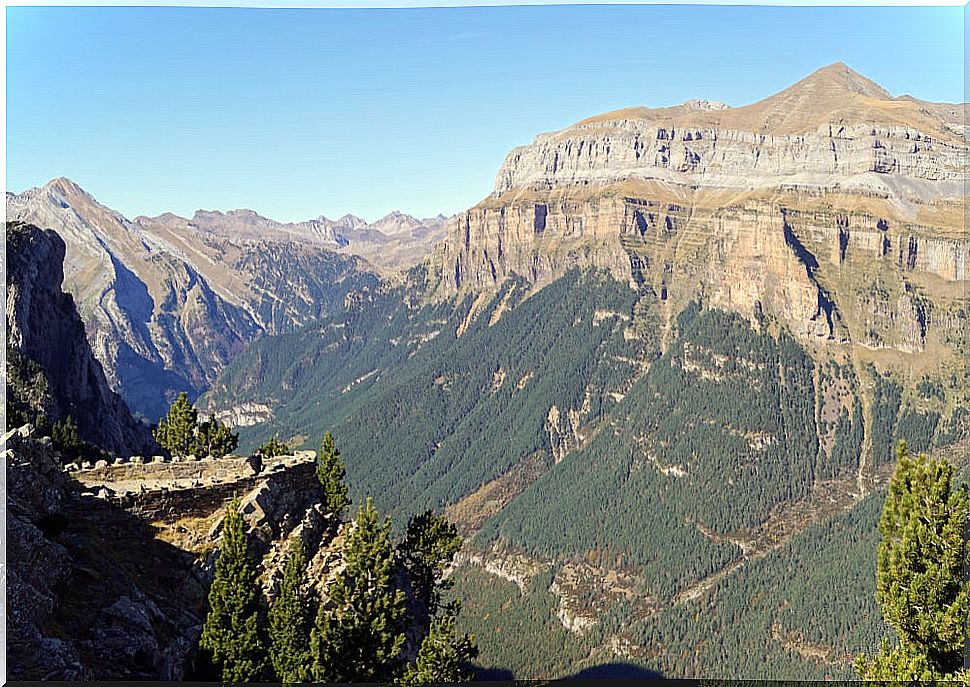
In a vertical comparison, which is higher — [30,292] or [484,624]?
[30,292]

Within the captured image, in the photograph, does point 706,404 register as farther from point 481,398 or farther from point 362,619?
point 362,619

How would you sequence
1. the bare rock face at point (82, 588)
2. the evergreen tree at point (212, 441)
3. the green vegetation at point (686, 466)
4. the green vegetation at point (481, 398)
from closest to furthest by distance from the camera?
the bare rock face at point (82, 588), the evergreen tree at point (212, 441), the green vegetation at point (686, 466), the green vegetation at point (481, 398)

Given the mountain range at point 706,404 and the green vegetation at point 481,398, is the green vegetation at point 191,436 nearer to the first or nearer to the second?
the mountain range at point 706,404

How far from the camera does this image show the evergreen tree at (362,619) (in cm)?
1229

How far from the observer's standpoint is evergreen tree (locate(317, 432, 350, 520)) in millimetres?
21447

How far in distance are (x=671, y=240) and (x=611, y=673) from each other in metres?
129

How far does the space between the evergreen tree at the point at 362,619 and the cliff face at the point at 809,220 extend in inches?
5132

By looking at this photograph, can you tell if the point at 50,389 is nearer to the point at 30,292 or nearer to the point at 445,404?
the point at 30,292

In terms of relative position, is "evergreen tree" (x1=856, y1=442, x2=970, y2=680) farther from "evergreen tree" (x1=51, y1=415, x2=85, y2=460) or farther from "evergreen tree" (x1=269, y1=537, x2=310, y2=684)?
"evergreen tree" (x1=51, y1=415, x2=85, y2=460)

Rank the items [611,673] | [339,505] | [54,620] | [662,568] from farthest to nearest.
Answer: [662,568] → [611,673] → [339,505] → [54,620]

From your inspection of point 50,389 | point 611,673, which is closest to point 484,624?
point 611,673

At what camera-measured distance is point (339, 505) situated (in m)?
21.8

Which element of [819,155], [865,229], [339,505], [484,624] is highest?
[819,155]

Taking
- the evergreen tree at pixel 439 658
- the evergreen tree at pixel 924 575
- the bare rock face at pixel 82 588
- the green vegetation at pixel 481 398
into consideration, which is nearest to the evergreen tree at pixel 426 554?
the evergreen tree at pixel 439 658
